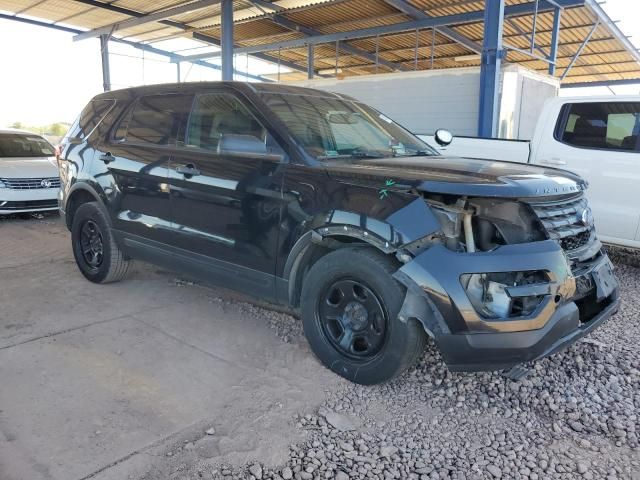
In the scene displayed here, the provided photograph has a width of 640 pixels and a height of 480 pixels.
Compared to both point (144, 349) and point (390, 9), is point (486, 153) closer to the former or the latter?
point (144, 349)

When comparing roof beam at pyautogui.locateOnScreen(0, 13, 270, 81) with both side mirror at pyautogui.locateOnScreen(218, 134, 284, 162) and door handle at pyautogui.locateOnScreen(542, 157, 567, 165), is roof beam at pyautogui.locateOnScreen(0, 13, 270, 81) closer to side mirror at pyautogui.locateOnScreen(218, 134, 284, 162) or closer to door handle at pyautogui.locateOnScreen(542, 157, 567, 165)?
side mirror at pyautogui.locateOnScreen(218, 134, 284, 162)

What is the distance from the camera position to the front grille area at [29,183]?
821 centimetres

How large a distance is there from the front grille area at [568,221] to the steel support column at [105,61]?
50.0 ft

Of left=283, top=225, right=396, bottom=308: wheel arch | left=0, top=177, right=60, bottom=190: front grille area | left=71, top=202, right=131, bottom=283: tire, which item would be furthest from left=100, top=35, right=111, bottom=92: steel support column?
left=283, top=225, right=396, bottom=308: wheel arch

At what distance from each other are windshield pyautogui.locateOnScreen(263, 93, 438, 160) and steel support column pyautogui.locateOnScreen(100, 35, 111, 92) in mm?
13536

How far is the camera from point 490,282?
266 centimetres

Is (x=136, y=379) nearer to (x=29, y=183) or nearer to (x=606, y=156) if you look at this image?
(x=606, y=156)

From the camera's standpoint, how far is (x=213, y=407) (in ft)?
9.82

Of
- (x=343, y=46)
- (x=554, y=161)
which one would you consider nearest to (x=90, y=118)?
(x=554, y=161)

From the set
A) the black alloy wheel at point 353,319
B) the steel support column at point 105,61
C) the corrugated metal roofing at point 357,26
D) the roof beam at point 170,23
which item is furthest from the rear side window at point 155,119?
the steel support column at point 105,61

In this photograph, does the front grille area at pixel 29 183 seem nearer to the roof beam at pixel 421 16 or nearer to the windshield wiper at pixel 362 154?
the windshield wiper at pixel 362 154

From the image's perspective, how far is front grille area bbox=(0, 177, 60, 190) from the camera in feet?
26.9

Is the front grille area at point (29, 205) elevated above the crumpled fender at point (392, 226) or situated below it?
below

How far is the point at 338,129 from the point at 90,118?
107 inches
